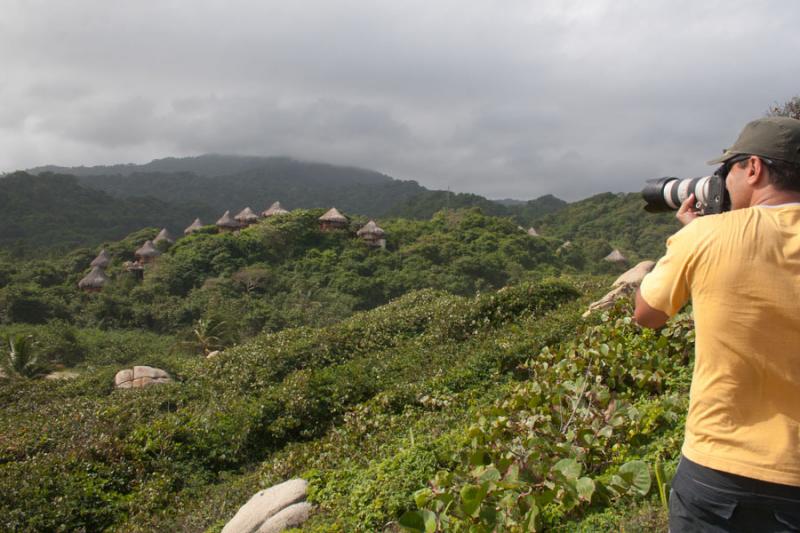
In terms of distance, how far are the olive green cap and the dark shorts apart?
82 centimetres

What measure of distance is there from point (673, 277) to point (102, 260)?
34834 mm

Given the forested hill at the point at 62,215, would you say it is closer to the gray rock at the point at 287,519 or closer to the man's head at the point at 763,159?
the gray rock at the point at 287,519

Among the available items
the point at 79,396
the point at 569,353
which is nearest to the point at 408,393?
the point at 569,353

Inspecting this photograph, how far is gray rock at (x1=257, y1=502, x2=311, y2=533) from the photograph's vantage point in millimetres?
4551

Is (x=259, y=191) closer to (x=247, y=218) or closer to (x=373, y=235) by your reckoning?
(x=247, y=218)

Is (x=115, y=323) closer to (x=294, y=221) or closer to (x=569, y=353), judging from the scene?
(x=294, y=221)

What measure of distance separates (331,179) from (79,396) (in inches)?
5942

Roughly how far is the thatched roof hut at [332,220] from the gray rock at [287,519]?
1116 inches

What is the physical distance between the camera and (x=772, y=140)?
151 centimetres

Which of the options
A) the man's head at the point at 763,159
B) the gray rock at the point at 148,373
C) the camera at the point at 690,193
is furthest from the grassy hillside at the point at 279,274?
the man's head at the point at 763,159

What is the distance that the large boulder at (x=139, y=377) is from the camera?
1175cm

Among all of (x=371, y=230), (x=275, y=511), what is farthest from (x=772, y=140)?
(x=371, y=230)

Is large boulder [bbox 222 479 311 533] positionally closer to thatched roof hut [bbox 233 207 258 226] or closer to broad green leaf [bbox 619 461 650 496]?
broad green leaf [bbox 619 461 650 496]

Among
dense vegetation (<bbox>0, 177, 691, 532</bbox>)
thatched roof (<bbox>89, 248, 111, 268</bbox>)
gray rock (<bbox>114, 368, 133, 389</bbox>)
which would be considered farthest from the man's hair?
thatched roof (<bbox>89, 248, 111, 268</bbox>)
